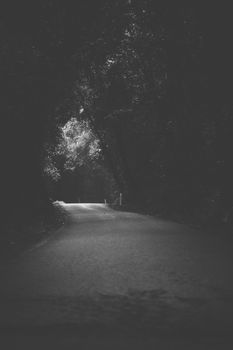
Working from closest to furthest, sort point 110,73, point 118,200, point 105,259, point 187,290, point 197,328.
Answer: point 197,328 < point 187,290 < point 105,259 < point 110,73 < point 118,200

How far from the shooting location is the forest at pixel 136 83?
19.7m

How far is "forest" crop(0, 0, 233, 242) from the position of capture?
64.6ft

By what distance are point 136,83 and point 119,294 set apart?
78.2 ft

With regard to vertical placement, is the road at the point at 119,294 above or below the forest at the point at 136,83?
below

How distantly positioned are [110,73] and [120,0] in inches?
349

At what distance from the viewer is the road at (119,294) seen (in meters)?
5.75

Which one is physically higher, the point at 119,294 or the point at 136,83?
the point at 136,83

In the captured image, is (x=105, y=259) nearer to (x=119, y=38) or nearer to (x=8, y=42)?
(x=8, y=42)

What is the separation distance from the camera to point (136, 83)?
1203 inches

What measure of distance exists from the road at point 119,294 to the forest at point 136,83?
8.75 metres

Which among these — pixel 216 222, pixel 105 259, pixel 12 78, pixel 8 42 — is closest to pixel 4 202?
pixel 12 78

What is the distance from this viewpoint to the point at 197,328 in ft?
19.2

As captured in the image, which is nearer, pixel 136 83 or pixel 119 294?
pixel 119 294

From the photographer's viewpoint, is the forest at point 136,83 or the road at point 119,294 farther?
the forest at point 136,83
